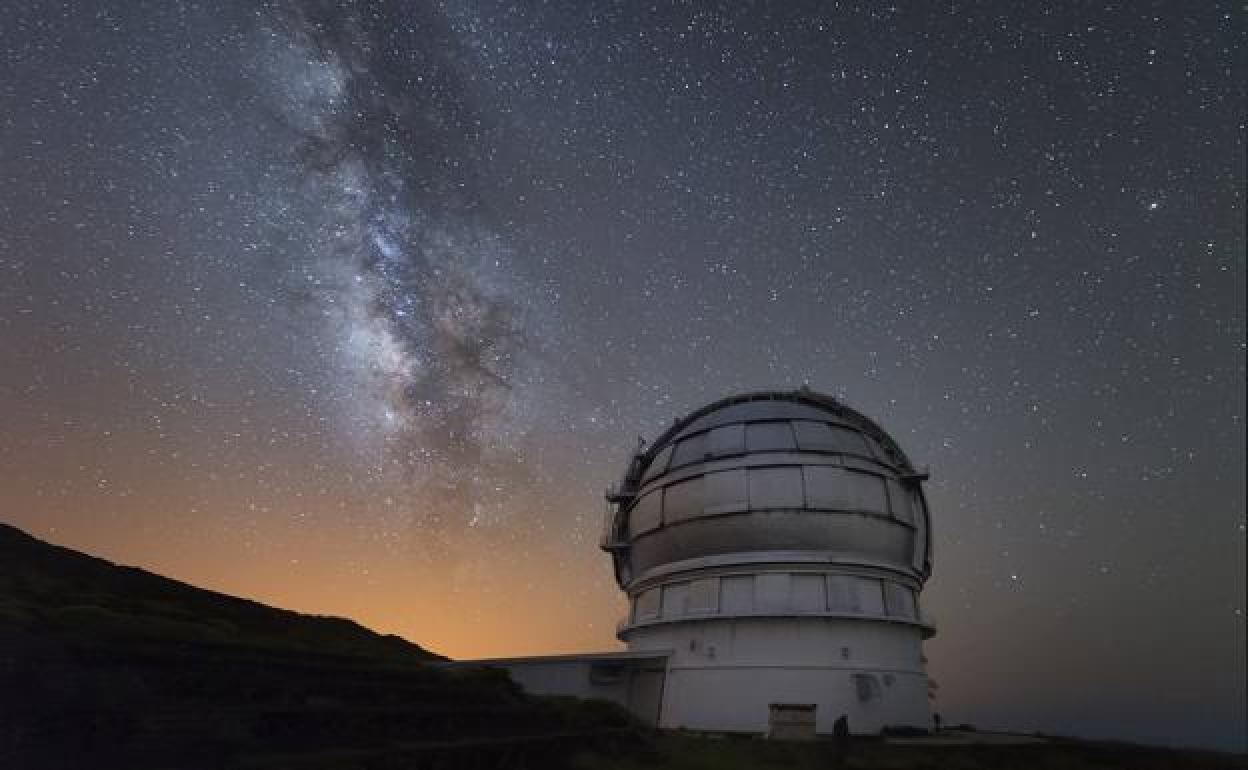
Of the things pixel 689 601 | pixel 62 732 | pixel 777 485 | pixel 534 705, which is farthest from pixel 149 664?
pixel 777 485

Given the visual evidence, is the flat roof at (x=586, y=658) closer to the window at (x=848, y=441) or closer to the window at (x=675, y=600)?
the window at (x=675, y=600)

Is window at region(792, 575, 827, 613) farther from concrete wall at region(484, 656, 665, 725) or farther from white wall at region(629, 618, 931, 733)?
concrete wall at region(484, 656, 665, 725)

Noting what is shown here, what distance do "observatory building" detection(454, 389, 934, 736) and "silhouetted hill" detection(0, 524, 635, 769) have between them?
24.3 ft

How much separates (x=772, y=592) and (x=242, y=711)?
1808 cm

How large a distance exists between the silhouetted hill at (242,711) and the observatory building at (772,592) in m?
7.41

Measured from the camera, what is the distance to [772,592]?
79.0ft

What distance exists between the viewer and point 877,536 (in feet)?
84.2

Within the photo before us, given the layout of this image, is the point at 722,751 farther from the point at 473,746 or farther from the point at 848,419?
the point at 848,419

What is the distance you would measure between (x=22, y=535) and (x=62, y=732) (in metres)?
42.2

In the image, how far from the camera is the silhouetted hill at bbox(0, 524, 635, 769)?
26.5ft

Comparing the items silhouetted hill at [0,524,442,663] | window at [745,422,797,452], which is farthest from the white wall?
silhouetted hill at [0,524,442,663]

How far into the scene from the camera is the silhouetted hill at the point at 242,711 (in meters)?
8.08

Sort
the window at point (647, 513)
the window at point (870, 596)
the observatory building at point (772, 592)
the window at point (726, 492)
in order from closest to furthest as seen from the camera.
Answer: the observatory building at point (772, 592) < the window at point (870, 596) < the window at point (726, 492) < the window at point (647, 513)

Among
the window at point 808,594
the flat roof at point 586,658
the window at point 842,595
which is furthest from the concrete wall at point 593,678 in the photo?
the window at point 842,595
